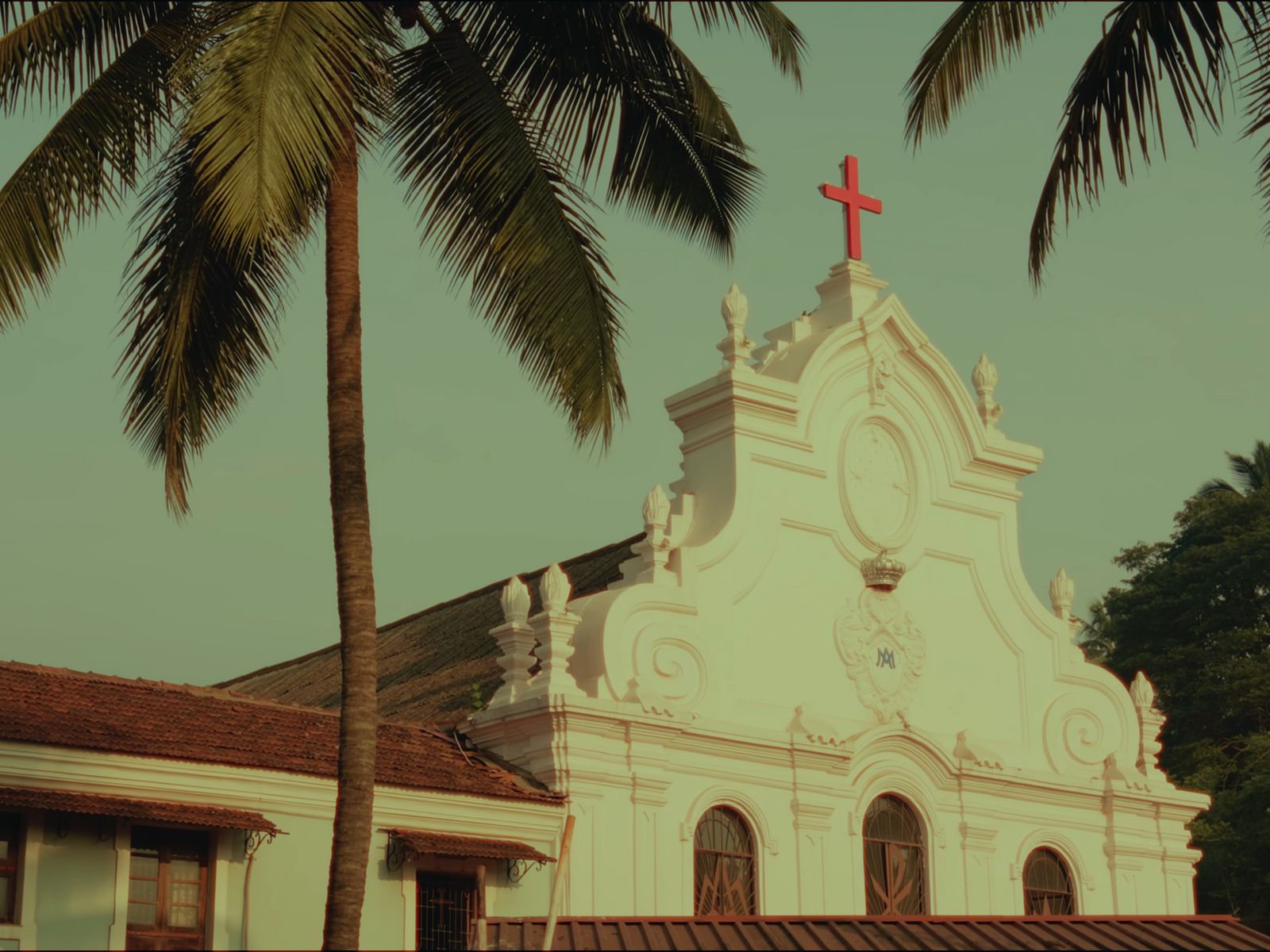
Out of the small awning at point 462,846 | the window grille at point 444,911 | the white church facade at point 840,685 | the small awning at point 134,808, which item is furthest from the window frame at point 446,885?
the small awning at point 134,808

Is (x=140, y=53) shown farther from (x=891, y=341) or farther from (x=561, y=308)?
(x=891, y=341)

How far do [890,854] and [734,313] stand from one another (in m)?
7.29

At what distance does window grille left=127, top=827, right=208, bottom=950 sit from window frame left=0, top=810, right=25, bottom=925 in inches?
47.0

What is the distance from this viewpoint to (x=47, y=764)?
68.4ft

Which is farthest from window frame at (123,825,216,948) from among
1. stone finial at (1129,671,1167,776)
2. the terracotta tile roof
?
stone finial at (1129,671,1167,776)

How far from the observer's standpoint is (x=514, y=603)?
25531 mm

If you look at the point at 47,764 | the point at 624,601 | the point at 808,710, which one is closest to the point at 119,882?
Answer: the point at 47,764

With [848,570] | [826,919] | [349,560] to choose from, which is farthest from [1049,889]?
[349,560]

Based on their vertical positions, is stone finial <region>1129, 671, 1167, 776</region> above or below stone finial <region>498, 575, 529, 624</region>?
below

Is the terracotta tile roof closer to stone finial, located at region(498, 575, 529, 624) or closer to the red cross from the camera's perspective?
stone finial, located at region(498, 575, 529, 624)

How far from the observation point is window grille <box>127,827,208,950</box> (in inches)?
845

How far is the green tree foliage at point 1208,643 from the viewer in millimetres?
43375

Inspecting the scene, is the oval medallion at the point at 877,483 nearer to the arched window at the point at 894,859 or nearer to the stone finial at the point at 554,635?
the arched window at the point at 894,859

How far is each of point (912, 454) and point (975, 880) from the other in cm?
584
